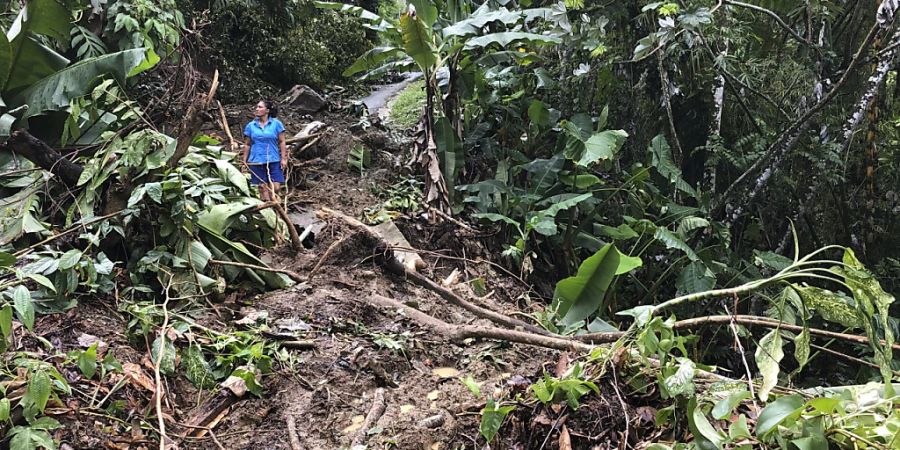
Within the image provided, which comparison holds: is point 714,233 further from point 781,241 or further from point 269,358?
point 269,358

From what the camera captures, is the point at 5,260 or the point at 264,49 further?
the point at 264,49

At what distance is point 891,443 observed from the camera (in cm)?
141

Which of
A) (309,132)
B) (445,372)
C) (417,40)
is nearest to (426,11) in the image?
(417,40)

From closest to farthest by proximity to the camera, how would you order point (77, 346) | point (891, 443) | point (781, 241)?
point (891, 443) < point (77, 346) < point (781, 241)

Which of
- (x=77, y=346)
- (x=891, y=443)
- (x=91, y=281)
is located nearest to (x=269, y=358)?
(x=77, y=346)

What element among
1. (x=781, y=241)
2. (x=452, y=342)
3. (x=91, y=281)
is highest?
(x=91, y=281)

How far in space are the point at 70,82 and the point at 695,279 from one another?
5.74 metres

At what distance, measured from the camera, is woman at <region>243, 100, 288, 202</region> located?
6027 millimetres

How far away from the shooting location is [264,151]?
604 cm

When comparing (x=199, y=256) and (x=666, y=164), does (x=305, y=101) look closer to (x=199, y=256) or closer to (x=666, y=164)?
(x=199, y=256)

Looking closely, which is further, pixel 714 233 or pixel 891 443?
pixel 714 233

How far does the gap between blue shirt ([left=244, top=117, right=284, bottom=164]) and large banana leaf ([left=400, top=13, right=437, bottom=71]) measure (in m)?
1.70

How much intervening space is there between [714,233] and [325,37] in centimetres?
956

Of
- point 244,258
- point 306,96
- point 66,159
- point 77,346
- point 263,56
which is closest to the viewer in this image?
point 77,346
